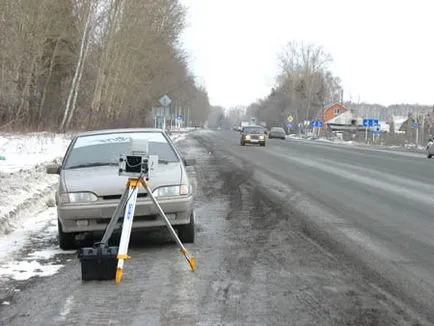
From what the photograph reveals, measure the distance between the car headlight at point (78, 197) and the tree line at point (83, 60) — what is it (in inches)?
957

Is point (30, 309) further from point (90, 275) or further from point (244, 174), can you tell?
point (244, 174)

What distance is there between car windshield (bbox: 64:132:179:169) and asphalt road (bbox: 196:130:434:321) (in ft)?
9.30

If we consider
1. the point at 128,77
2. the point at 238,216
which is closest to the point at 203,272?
the point at 238,216

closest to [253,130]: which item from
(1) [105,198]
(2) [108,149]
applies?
(2) [108,149]

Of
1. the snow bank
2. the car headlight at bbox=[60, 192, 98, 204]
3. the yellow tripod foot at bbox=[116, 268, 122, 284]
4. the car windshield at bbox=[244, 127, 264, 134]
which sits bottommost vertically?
the yellow tripod foot at bbox=[116, 268, 122, 284]

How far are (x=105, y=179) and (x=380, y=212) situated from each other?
5.86 meters

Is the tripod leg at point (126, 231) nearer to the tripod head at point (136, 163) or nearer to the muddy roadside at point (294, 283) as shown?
the tripod head at point (136, 163)

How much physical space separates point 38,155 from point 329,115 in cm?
13243

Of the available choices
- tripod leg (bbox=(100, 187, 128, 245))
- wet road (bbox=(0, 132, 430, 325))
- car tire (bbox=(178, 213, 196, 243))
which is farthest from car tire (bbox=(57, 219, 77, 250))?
tripod leg (bbox=(100, 187, 128, 245))

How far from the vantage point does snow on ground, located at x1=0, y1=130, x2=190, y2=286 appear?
274 inches

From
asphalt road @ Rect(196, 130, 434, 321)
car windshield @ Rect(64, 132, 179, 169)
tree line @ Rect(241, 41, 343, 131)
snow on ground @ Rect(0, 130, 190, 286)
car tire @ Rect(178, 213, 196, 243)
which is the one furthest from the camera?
tree line @ Rect(241, 41, 343, 131)

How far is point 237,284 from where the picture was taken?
6.20 meters

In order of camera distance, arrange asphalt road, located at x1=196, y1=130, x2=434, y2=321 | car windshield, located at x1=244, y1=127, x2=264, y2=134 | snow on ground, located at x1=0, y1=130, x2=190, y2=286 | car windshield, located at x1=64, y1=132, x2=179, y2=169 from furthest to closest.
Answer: car windshield, located at x1=244, y1=127, x2=264, y2=134 → car windshield, located at x1=64, y1=132, x2=179, y2=169 → snow on ground, located at x1=0, y1=130, x2=190, y2=286 → asphalt road, located at x1=196, y1=130, x2=434, y2=321

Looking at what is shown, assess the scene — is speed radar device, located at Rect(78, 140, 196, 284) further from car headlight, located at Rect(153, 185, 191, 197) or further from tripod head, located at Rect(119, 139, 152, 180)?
car headlight, located at Rect(153, 185, 191, 197)
